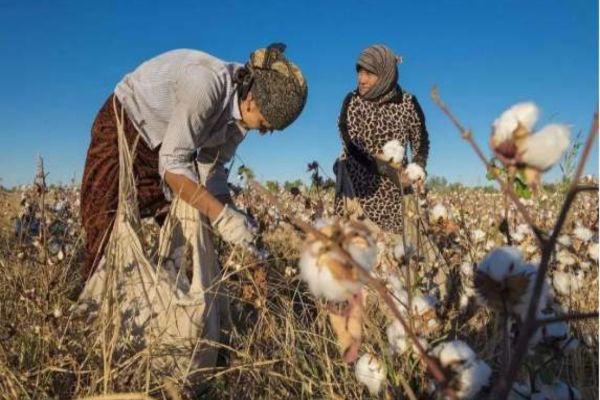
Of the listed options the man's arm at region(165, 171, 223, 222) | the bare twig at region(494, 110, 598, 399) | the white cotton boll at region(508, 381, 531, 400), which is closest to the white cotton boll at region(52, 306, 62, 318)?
the man's arm at region(165, 171, 223, 222)

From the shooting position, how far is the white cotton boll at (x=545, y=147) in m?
0.83

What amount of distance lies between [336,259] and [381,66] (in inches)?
157

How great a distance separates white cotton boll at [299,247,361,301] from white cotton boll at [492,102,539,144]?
300 millimetres

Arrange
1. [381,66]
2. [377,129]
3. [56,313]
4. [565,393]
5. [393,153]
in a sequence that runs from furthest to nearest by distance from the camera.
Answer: [377,129], [381,66], [393,153], [56,313], [565,393]

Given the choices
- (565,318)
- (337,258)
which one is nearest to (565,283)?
(565,318)

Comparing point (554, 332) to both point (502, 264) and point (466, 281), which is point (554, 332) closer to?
point (502, 264)

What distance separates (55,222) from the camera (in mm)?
3611

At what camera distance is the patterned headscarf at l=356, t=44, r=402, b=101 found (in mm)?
4605

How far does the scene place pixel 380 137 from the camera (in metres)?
4.71

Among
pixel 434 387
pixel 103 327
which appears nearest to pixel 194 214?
pixel 103 327

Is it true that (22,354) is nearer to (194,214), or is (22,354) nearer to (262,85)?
(194,214)

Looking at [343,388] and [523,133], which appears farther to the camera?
[343,388]

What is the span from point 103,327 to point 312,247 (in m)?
1.22

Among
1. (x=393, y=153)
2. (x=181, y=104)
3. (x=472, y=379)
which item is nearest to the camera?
(x=472, y=379)
